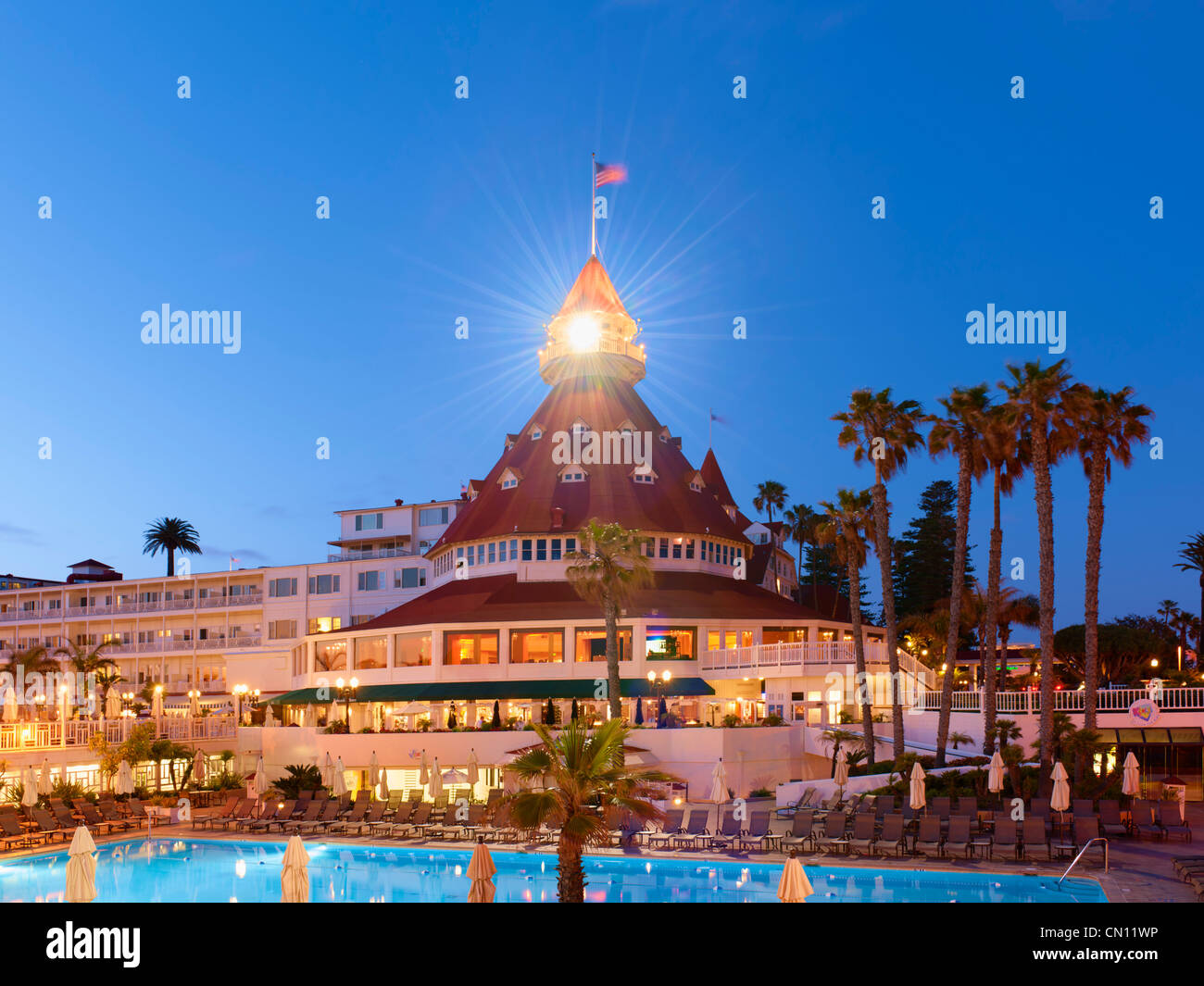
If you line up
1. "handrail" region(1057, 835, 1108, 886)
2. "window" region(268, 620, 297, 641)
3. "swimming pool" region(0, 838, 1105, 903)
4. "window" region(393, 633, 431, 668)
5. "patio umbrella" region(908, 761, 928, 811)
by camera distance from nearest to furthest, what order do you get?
"handrail" region(1057, 835, 1108, 886) < "swimming pool" region(0, 838, 1105, 903) < "patio umbrella" region(908, 761, 928, 811) < "window" region(393, 633, 431, 668) < "window" region(268, 620, 297, 641)

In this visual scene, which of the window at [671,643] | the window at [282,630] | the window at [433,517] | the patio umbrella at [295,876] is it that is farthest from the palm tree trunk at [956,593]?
the window at [282,630]

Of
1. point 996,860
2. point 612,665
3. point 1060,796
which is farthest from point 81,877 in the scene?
point 612,665

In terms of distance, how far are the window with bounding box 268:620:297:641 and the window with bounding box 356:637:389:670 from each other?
17.1 metres

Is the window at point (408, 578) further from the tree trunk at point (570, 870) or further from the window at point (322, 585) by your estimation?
the tree trunk at point (570, 870)

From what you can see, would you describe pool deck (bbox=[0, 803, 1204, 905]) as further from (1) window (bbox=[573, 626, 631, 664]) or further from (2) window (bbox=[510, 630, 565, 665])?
(1) window (bbox=[573, 626, 631, 664])

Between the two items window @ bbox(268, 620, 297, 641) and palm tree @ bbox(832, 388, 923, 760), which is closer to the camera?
palm tree @ bbox(832, 388, 923, 760)

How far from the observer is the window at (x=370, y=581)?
6912 centimetres

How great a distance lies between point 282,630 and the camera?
7144 centimetres

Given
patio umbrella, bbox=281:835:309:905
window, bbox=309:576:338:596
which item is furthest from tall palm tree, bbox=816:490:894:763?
window, bbox=309:576:338:596

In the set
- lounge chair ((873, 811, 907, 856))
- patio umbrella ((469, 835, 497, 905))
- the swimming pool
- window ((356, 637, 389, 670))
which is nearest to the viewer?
patio umbrella ((469, 835, 497, 905))

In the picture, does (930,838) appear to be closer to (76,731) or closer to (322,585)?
(76,731)

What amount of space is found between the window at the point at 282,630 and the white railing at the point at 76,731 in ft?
89.0

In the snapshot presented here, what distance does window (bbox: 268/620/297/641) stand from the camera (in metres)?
71.0

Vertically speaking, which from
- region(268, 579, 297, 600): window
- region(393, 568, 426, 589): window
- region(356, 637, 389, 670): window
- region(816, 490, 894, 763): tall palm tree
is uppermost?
region(816, 490, 894, 763): tall palm tree
